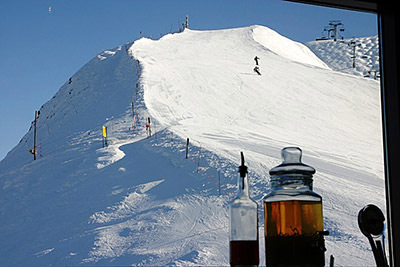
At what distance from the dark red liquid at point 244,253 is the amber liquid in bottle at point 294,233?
33mm

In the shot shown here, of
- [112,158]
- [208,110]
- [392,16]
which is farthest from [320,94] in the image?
[392,16]

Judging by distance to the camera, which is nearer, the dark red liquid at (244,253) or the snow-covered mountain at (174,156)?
the dark red liquid at (244,253)

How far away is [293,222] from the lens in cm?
115

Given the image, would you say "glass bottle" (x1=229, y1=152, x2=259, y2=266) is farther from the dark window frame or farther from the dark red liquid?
the dark window frame

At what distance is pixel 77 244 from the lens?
4816 mm

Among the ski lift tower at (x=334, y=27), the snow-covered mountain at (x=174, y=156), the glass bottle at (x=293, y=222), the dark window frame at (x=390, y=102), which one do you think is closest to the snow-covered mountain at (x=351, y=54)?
the ski lift tower at (x=334, y=27)

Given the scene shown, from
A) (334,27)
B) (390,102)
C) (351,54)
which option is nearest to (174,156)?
(390,102)

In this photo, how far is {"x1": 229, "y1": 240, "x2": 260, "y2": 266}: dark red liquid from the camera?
113 centimetres

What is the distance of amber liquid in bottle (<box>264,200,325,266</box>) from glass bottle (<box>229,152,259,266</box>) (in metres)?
0.04

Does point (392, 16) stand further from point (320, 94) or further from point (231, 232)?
point (320, 94)

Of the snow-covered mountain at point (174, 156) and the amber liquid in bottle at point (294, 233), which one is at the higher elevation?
the snow-covered mountain at point (174, 156)

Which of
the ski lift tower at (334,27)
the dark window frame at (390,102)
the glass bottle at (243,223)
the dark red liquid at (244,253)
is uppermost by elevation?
the ski lift tower at (334,27)

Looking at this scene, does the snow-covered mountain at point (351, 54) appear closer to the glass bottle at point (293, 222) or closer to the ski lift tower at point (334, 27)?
the ski lift tower at point (334, 27)

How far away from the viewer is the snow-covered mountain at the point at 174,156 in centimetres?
458
